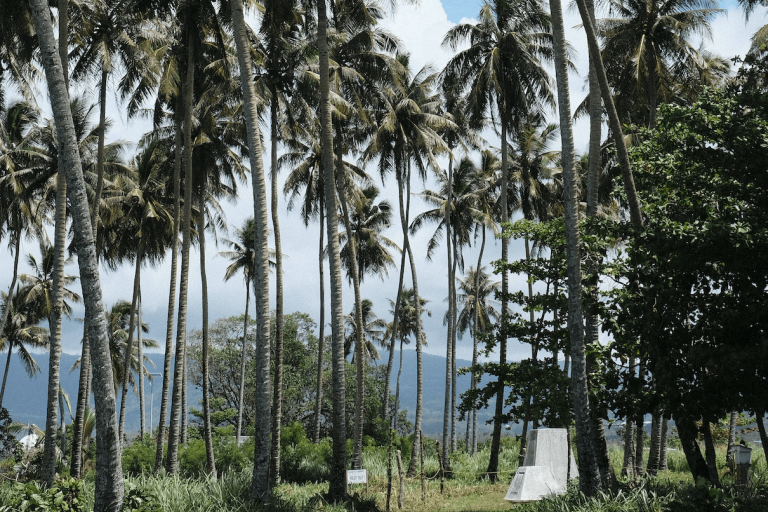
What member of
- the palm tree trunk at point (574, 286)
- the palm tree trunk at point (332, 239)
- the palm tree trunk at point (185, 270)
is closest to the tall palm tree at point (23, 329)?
the palm tree trunk at point (185, 270)

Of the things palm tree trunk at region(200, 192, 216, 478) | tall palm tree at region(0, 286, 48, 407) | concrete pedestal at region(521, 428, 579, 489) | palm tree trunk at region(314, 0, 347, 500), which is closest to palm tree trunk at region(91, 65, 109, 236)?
palm tree trunk at region(200, 192, 216, 478)

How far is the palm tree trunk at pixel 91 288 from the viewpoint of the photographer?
8.85m

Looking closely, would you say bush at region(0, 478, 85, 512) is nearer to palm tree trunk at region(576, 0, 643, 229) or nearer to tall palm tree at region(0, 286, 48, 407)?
palm tree trunk at region(576, 0, 643, 229)

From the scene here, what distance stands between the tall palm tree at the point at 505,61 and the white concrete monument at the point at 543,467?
5.52 meters

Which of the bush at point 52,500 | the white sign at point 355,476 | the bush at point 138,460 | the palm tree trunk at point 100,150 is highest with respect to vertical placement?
the palm tree trunk at point 100,150

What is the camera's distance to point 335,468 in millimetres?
14125

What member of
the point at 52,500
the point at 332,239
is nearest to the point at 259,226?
the point at 332,239

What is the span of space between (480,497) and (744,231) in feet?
36.5

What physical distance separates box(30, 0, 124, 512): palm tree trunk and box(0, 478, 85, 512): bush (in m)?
0.48

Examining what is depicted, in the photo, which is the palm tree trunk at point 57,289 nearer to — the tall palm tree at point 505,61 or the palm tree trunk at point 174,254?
the palm tree trunk at point 174,254

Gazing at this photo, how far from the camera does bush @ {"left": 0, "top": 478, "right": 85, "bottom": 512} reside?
28.8 feet

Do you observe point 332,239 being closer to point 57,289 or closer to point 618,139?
point 57,289

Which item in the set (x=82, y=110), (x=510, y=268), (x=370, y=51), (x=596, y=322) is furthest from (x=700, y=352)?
(x=82, y=110)

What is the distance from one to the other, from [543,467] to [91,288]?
1041 cm
